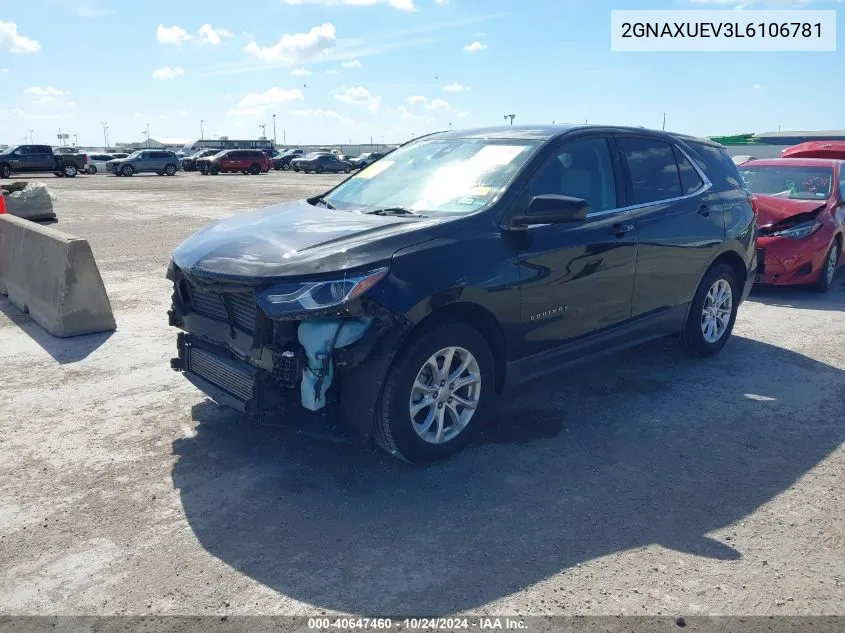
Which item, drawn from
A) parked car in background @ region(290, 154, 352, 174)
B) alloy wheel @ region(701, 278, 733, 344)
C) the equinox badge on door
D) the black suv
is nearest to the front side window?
the black suv

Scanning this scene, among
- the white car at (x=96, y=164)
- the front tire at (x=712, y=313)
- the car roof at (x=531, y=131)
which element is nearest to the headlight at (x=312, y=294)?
the car roof at (x=531, y=131)

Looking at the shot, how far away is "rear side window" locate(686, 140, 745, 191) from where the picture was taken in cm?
615

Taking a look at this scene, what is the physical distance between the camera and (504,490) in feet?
12.8

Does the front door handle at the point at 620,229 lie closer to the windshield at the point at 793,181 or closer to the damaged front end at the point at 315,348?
the damaged front end at the point at 315,348

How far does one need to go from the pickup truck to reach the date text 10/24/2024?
138 feet

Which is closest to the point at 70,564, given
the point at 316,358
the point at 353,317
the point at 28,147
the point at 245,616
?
the point at 245,616

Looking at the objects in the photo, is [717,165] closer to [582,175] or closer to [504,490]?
[582,175]

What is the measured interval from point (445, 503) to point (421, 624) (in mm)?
974

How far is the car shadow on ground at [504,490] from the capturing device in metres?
3.19

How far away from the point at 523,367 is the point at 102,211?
17923 mm

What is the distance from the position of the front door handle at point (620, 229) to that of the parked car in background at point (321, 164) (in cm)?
4953

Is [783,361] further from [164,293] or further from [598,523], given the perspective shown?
[164,293]

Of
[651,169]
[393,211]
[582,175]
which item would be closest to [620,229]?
[582,175]

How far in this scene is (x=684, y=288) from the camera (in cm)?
582
